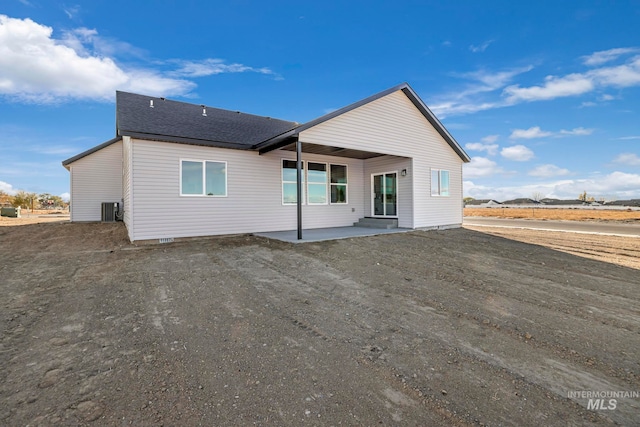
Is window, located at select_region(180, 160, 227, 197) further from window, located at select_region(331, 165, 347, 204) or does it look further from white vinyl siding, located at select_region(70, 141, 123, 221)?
white vinyl siding, located at select_region(70, 141, 123, 221)

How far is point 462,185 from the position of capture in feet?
43.7

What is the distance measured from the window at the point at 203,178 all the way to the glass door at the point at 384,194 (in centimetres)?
647

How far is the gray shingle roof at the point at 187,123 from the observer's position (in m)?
8.35

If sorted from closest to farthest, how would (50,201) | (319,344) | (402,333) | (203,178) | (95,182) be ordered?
(319,344) → (402,333) → (203,178) → (95,182) → (50,201)

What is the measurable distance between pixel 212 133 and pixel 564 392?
1024 cm

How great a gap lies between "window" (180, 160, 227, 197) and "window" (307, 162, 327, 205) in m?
3.38

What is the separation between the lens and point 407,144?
36.2ft

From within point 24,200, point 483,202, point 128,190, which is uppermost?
point 483,202

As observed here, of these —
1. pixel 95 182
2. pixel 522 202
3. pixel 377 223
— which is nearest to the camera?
pixel 377 223

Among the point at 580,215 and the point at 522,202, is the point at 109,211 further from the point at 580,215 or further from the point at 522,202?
the point at 522,202

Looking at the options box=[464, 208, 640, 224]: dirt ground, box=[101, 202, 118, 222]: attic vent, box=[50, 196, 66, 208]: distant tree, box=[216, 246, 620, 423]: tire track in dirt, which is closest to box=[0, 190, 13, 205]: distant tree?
box=[50, 196, 66, 208]: distant tree

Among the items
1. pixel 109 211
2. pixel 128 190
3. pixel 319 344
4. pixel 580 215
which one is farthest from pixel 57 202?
pixel 580 215

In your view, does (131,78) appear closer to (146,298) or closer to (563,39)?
(146,298)

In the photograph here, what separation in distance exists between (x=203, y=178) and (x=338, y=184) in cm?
550
